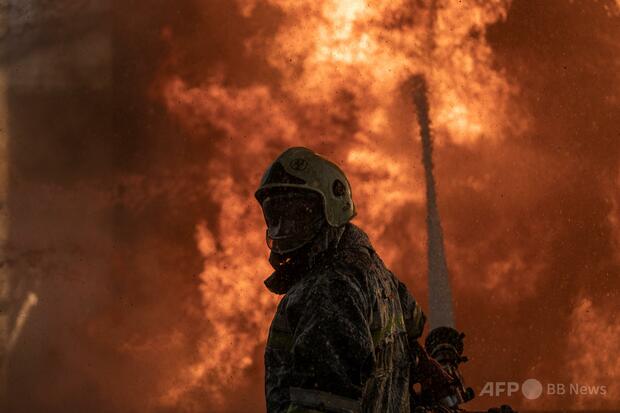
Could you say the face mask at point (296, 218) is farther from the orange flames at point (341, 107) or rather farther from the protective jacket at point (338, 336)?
the orange flames at point (341, 107)

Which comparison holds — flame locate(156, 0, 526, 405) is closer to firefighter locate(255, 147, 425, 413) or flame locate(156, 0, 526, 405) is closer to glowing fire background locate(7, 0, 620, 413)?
glowing fire background locate(7, 0, 620, 413)

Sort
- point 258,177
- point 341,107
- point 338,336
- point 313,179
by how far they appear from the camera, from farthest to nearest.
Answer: point 341,107
point 258,177
point 313,179
point 338,336

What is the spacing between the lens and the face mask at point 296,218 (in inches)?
142

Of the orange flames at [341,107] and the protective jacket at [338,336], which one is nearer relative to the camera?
the protective jacket at [338,336]

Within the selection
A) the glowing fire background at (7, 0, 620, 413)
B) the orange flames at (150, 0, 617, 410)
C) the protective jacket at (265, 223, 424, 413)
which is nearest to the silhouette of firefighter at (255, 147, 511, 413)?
the protective jacket at (265, 223, 424, 413)

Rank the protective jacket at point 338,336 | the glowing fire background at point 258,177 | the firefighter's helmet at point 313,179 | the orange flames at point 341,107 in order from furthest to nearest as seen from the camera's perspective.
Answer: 1. the orange flames at point 341,107
2. the glowing fire background at point 258,177
3. the firefighter's helmet at point 313,179
4. the protective jacket at point 338,336

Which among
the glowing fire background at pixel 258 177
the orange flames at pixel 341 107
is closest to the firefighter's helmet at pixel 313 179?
the glowing fire background at pixel 258 177

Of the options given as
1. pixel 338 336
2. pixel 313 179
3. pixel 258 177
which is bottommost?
pixel 338 336

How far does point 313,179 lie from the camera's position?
3574mm

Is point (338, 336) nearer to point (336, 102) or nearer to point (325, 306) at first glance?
point (325, 306)

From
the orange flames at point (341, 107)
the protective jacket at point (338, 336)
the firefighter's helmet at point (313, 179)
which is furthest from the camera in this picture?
the orange flames at point (341, 107)

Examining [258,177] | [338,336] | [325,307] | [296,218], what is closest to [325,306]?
[325,307]

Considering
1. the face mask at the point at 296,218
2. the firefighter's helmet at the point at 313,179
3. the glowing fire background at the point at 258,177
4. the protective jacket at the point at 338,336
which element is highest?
the glowing fire background at the point at 258,177

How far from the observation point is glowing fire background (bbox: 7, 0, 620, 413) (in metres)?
26.1
